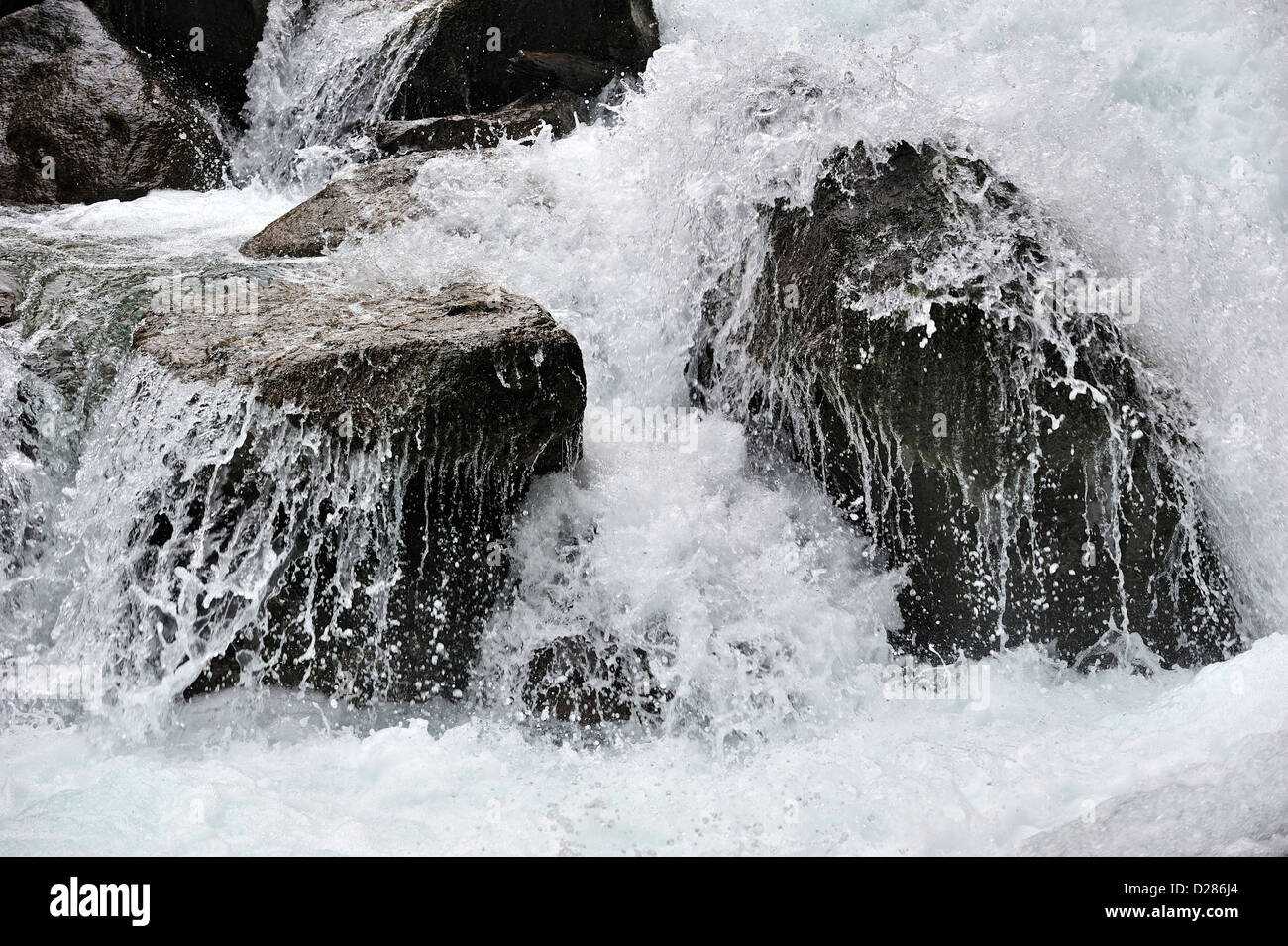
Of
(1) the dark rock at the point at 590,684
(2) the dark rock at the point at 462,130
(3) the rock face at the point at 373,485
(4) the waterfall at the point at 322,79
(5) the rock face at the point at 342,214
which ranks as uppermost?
(4) the waterfall at the point at 322,79

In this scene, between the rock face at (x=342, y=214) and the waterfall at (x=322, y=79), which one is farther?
the waterfall at (x=322, y=79)

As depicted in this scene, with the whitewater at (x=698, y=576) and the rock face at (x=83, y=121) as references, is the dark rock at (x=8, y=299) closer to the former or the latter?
the whitewater at (x=698, y=576)

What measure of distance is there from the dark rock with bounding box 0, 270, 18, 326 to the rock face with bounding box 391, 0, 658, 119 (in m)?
3.26

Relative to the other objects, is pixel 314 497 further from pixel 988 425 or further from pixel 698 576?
pixel 988 425

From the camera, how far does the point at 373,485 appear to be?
347cm

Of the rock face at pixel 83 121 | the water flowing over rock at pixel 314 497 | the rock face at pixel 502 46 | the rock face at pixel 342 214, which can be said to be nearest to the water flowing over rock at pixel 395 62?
the rock face at pixel 502 46

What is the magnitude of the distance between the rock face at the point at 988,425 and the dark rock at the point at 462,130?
2.88 metres

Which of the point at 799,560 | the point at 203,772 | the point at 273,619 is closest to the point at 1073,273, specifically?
the point at 799,560

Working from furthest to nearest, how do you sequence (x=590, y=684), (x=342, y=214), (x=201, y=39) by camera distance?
(x=201, y=39) → (x=342, y=214) → (x=590, y=684)

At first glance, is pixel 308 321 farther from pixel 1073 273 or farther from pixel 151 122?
pixel 151 122

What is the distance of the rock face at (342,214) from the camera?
16.6ft

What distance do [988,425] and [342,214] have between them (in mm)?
3194

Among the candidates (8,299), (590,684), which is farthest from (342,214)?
(590,684)

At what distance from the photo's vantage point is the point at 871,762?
3.29 meters
